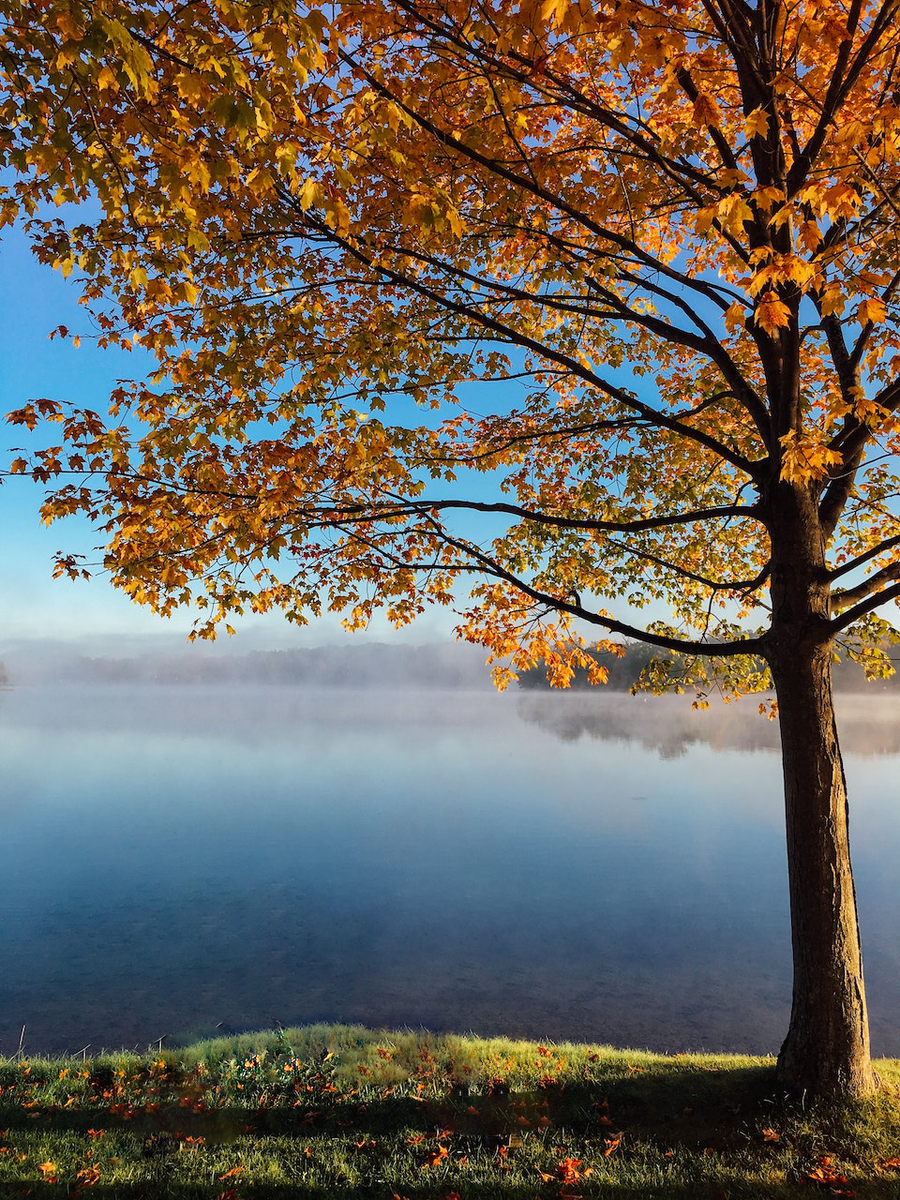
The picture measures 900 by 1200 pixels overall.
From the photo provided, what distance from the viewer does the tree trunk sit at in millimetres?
6777

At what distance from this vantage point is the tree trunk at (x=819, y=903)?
6777 mm

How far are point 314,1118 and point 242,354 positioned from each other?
8.19 metres

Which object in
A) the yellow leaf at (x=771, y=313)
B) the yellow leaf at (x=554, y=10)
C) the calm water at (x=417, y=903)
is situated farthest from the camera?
the calm water at (x=417, y=903)

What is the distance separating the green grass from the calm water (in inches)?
204

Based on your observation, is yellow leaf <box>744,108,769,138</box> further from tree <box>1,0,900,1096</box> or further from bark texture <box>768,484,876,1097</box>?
bark texture <box>768,484,876,1097</box>

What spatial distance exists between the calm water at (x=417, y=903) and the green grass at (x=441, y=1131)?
5191mm

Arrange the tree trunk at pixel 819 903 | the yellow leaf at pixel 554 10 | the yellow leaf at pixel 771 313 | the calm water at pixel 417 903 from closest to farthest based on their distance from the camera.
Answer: the yellow leaf at pixel 554 10
the yellow leaf at pixel 771 313
the tree trunk at pixel 819 903
the calm water at pixel 417 903

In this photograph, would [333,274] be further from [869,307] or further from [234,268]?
[869,307]

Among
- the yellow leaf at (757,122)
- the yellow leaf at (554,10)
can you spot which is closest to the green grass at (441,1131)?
the yellow leaf at (757,122)

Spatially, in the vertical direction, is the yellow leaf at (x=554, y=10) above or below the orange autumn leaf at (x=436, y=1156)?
above

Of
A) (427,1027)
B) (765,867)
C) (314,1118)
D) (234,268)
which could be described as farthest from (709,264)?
(765,867)

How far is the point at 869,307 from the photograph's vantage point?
5.06m

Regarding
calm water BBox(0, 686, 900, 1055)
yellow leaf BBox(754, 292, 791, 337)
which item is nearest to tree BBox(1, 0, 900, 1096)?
yellow leaf BBox(754, 292, 791, 337)

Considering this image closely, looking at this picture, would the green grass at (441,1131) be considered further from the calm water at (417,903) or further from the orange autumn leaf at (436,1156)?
the calm water at (417,903)
